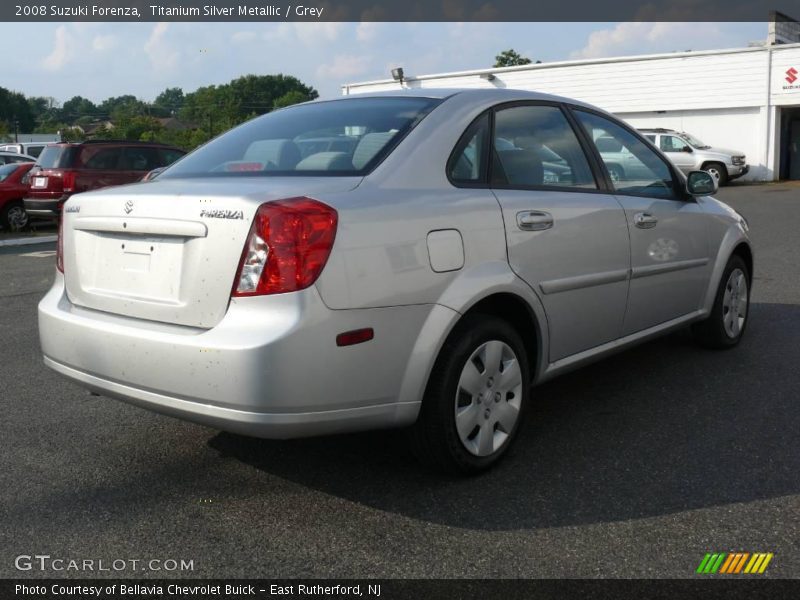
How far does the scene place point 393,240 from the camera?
3.14m

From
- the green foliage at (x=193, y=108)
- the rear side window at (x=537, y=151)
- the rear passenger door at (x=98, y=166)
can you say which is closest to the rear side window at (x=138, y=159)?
the rear passenger door at (x=98, y=166)

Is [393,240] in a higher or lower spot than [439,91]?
lower

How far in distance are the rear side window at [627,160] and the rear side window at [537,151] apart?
0.21 metres

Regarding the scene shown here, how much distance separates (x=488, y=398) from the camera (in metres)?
3.57

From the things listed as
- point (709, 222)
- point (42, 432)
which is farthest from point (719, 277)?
point (42, 432)

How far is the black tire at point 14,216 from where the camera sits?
1639cm

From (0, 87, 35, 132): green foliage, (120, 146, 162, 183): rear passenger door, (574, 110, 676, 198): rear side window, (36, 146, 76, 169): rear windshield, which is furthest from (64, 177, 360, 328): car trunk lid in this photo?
(0, 87, 35, 132): green foliage

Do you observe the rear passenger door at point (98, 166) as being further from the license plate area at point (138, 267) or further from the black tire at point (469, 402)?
the black tire at point (469, 402)

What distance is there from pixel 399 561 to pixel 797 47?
94.1ft

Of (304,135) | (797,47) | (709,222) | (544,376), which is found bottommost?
(544,376)

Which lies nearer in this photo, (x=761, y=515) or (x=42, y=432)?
(x=761, y=515)

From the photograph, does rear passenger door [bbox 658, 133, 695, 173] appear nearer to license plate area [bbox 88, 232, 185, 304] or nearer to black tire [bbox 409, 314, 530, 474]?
black tire [bbox 409, 314, 530, 474]

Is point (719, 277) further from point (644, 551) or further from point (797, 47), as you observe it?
point (797, 47)

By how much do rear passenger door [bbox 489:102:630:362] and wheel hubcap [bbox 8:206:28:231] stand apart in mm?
14595
